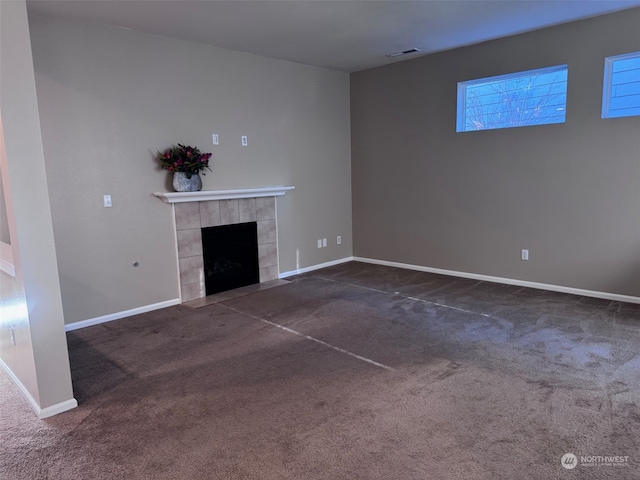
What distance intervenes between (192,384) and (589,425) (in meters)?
2.31

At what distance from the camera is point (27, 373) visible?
2.56m

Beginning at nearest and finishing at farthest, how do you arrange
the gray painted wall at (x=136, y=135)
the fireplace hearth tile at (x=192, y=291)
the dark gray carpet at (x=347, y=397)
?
the dark gray carpet at (x=347, y=397) → the gray painted wall at (x=136, y=135) → the fireplace hearth tile at (x=192, y=291)

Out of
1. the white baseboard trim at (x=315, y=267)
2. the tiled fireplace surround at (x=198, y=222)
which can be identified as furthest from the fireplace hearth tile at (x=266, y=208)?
the white baseboard trim at (x=315, y=267)

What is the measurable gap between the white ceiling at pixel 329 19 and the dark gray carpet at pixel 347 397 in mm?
2716

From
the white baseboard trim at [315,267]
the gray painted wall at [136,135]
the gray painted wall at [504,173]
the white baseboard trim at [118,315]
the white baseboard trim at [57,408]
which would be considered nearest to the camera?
the white baseboard trim at [57,408]

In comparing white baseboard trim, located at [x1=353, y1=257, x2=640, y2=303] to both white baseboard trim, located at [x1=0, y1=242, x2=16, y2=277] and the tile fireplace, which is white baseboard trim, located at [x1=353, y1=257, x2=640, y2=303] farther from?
white baseboard trim, located at [x1=0, y1=242, x2=16, y2=277]

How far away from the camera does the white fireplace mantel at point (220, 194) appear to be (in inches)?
168

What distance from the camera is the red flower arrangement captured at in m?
4.23

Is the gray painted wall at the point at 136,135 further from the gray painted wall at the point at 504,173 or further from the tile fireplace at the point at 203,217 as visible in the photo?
the gray painted wall at the point at 504,173

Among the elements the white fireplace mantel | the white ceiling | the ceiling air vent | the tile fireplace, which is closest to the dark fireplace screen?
the tile fireplace

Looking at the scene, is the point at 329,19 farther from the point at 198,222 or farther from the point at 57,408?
the point at 57,408

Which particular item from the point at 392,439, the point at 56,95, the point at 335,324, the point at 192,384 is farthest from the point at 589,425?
the point at 56,95

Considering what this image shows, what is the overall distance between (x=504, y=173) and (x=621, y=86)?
4.32 ft

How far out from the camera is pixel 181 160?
423 centimetres
